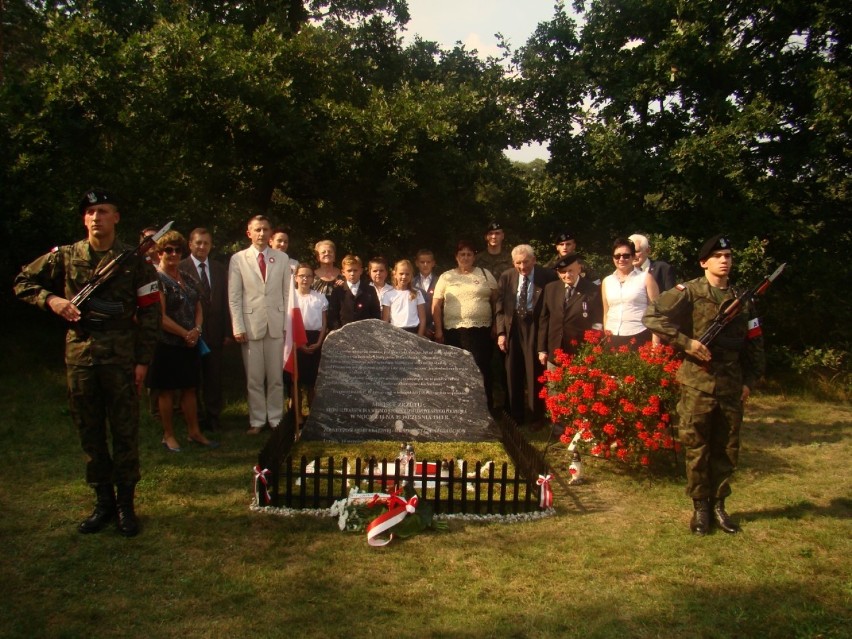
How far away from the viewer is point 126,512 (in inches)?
193

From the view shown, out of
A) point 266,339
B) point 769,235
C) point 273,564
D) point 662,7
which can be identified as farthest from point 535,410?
point 662,7

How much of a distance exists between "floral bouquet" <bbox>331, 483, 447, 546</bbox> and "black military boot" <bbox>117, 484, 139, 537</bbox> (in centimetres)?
135

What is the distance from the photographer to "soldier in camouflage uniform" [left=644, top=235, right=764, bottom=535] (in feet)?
16.8

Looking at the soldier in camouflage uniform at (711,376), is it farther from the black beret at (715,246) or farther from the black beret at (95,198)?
the black beret at (95,198)

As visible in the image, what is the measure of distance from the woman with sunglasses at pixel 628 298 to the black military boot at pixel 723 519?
2.25 meters

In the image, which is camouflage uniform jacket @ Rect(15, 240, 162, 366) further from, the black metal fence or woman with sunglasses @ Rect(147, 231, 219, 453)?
woman with sunglasses @ Rect(147, 231, 219, 453)

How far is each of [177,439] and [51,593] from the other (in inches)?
131

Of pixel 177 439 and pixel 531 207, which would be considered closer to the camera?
pixel 177 439

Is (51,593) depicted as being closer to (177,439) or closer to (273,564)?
(273,564)

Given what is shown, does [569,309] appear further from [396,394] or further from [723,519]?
[723,519]

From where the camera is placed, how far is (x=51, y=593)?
4.02 m

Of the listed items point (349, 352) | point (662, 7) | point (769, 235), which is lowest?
point (349, 352)

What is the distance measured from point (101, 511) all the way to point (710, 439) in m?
4.32

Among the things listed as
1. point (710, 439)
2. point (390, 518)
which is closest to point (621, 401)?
point (710, 439)
